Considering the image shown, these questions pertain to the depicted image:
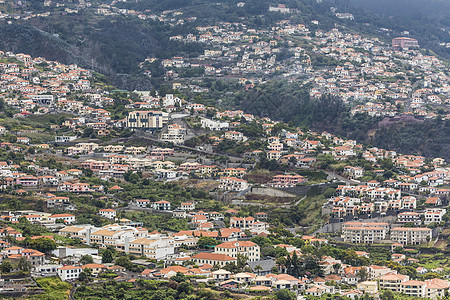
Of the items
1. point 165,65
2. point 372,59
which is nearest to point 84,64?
point 165,65

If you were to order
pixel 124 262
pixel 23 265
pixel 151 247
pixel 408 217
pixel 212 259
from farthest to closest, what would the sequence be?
pixel 408 217 → pixel 151 247 → pixel 212 259 → pixel 124 262 → pixel 23 265

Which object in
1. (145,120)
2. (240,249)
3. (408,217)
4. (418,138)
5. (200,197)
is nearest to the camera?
(240,249)

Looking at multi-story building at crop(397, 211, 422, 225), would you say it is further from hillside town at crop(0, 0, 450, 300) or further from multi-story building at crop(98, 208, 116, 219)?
multi-story building at crop(98, 208, 116, 219)

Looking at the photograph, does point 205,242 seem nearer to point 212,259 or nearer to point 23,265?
point 212,259

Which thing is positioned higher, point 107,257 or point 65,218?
point 65,218

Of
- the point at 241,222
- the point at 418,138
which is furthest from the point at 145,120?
the point at 241,222

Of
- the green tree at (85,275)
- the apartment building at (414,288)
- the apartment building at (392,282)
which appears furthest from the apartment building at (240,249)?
the green tree at (85,275)

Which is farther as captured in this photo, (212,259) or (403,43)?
(403,43)

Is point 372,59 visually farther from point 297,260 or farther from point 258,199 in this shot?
point 297,260
